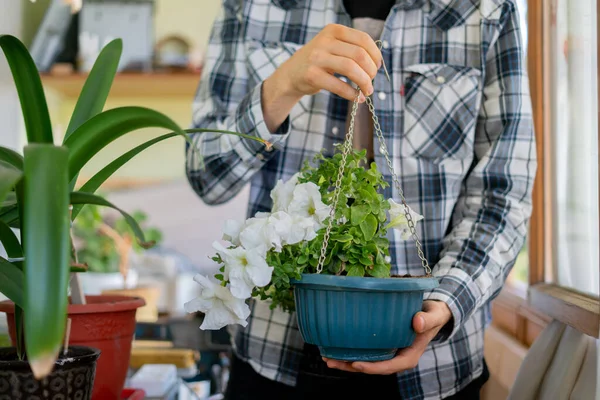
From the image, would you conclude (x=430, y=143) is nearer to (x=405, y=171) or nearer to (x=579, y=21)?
(x=405, y=171)

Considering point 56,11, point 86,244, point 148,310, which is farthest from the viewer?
point 56,11

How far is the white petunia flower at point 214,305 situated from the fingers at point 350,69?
13.6 inches

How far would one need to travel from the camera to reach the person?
3.77 ft

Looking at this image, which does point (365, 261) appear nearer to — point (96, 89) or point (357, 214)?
point (357, 214)

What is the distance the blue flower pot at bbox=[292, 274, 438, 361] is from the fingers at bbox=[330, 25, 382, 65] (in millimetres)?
331

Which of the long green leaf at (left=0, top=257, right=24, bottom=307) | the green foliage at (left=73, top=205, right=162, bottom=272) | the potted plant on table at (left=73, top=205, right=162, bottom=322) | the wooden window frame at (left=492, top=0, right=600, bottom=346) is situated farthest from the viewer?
the green foliage at (left=73, top=205, right=162, bottom=272)

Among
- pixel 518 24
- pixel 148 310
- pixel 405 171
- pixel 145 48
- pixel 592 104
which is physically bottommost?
pixel 148 310

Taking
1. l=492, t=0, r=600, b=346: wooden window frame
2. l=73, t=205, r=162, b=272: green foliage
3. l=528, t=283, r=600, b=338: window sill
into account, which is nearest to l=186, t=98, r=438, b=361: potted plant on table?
l=528, t=283, r=600, b=338: window sill

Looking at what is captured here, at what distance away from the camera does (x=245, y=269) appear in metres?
0.82

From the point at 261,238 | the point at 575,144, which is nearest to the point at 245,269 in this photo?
the point at 261,238

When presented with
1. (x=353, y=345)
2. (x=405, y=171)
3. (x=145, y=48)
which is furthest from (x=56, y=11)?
(x=353, y=345)

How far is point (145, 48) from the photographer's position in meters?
3.89

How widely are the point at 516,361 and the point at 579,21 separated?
32.0 inches

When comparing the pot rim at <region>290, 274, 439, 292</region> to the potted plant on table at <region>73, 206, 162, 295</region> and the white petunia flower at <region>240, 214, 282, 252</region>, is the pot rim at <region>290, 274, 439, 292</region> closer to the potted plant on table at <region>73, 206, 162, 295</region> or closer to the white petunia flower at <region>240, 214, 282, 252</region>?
the white petunia flower at <region>240, 214, 282, 252</region>
